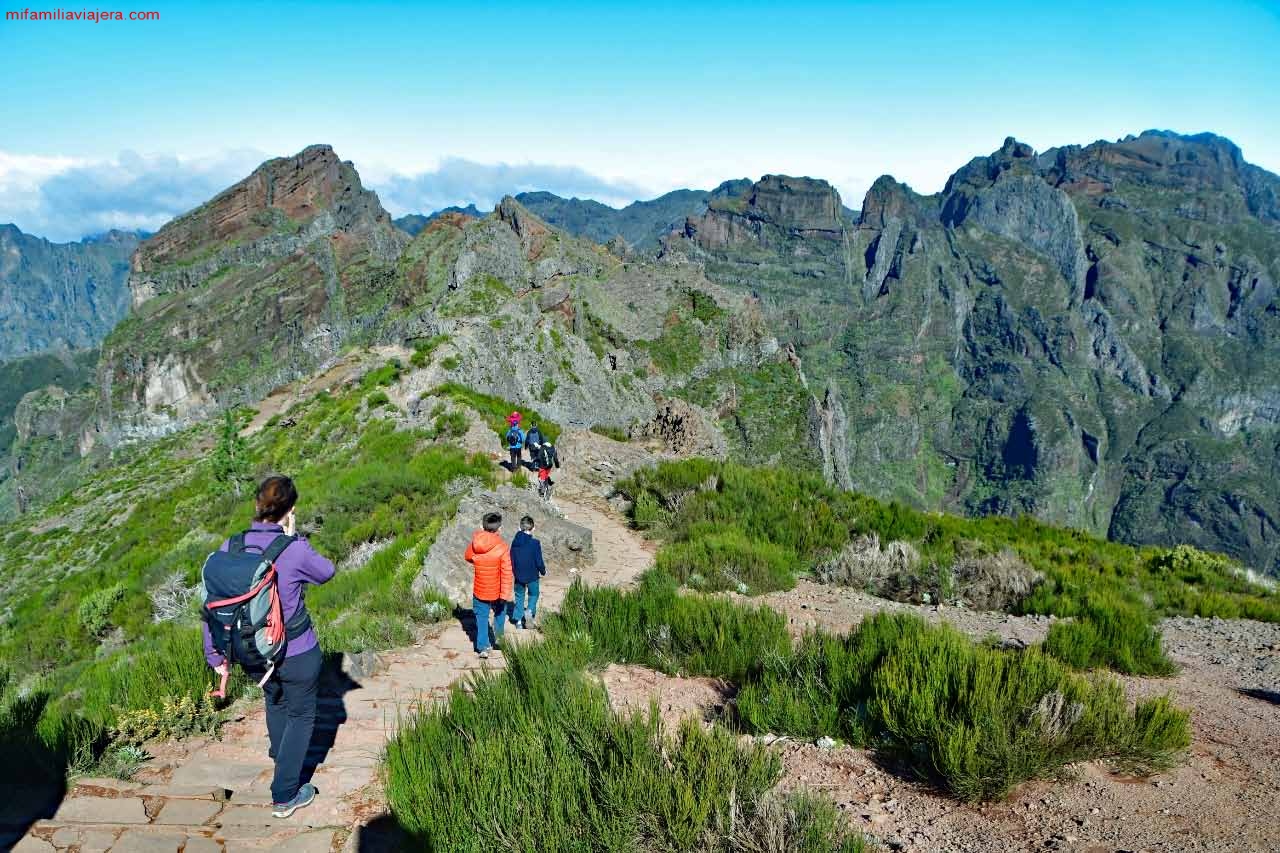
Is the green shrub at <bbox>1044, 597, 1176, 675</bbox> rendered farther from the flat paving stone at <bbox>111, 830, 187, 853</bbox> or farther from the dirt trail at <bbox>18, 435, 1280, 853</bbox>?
the flat paving stone at <bbox>111, 830, 187, 853</bbox>

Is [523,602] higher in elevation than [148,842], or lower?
lower

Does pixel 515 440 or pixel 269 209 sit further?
pixel 269 209

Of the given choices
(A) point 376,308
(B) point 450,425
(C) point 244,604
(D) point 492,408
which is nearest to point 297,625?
(C) point 244,604

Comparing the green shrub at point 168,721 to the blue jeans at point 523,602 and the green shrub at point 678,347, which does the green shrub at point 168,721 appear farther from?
the green shrub at point 678,347

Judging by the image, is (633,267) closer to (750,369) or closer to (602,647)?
(750,369)

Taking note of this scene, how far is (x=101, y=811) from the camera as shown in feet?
13.1

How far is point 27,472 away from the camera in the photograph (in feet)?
563

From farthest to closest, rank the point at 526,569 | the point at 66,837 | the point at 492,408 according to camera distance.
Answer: the point at 492,408
the point at 526,569
the point at 66,837

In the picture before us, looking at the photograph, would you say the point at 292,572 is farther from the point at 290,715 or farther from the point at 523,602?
the point at 523,602

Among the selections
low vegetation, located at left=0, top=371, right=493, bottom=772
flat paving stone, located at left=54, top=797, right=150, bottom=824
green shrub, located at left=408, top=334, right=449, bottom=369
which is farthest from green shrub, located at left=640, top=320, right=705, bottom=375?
flat paving stone, located at left=54, top=797, right=150, bottom=824

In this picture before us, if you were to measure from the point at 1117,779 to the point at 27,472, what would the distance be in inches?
9299

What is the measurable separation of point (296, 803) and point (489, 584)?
3.13 metres

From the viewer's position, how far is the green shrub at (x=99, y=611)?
13352 millimetres

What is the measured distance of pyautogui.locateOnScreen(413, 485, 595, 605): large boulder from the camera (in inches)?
358
